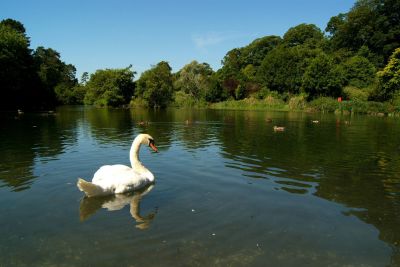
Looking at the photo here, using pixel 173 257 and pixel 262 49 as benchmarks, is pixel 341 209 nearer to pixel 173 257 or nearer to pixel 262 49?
pixel 173 257

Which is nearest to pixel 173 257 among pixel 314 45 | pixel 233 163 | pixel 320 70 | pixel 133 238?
pixel 133 238

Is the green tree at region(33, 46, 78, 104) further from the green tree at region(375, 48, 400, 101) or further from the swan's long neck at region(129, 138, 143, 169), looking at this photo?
the swan's long neck at region(129, 138, 143, 169)

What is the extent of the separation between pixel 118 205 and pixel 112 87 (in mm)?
98263

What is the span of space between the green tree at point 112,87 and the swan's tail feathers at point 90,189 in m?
96.0

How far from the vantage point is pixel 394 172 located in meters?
13.7

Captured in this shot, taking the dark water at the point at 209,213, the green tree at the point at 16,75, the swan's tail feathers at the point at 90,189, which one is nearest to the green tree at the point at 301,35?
the green tree at the point at 16,75

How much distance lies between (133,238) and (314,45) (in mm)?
116131

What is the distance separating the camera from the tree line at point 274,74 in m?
70.2

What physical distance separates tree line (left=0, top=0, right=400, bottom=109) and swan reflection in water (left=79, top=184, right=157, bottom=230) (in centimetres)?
6066

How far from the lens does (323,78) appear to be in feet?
243

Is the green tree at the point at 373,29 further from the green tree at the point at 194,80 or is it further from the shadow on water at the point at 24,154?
the shadow on water at the point at 24,154

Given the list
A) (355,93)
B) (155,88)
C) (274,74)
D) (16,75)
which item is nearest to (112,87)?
(155,88)

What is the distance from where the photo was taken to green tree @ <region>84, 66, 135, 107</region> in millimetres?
102938

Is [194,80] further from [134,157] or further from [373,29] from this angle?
[134,157]
